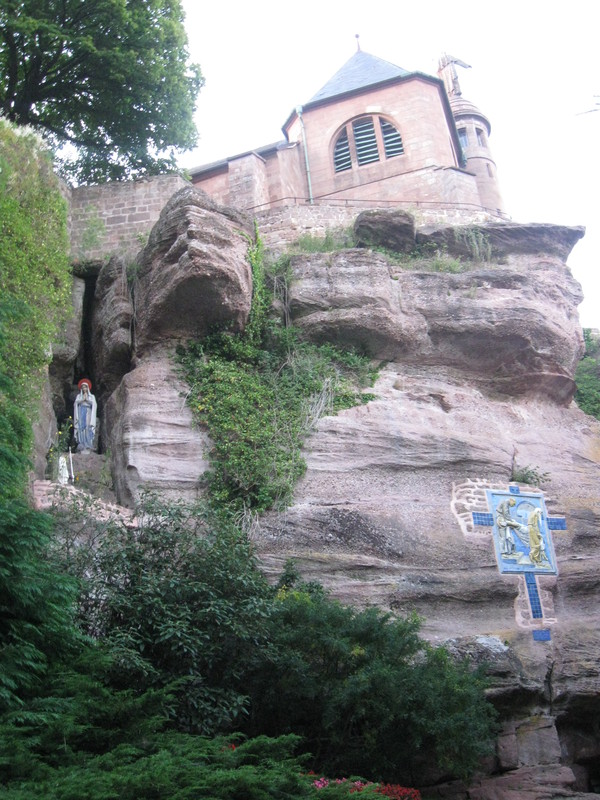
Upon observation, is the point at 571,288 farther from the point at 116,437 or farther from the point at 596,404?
the point at 116,437

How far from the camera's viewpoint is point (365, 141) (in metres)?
25.4

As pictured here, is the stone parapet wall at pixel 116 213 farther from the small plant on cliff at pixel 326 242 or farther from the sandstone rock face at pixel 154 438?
the sandstone rock face at pixel 154 438

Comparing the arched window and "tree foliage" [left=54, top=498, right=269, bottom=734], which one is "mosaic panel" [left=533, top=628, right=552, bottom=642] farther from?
Result: the arched window

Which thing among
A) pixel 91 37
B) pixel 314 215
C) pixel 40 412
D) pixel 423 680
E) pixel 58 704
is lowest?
pixel 423 680

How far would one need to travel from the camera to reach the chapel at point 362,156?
75.2 feet

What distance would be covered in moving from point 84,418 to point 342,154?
514 inches

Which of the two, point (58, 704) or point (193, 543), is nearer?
point (58, 704)

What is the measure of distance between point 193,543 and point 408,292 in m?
7.55

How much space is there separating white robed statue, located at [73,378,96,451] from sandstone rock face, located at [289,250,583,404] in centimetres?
372

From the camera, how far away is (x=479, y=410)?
1588 centimetres

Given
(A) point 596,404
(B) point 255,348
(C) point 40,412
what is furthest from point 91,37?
(A) point 596,404

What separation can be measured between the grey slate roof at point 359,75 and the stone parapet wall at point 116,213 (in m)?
8.61

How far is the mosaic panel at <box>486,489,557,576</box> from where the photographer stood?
13805 millimetres

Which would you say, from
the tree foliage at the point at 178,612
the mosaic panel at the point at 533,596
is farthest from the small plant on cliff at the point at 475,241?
the tree foliage at the point at 178,612
